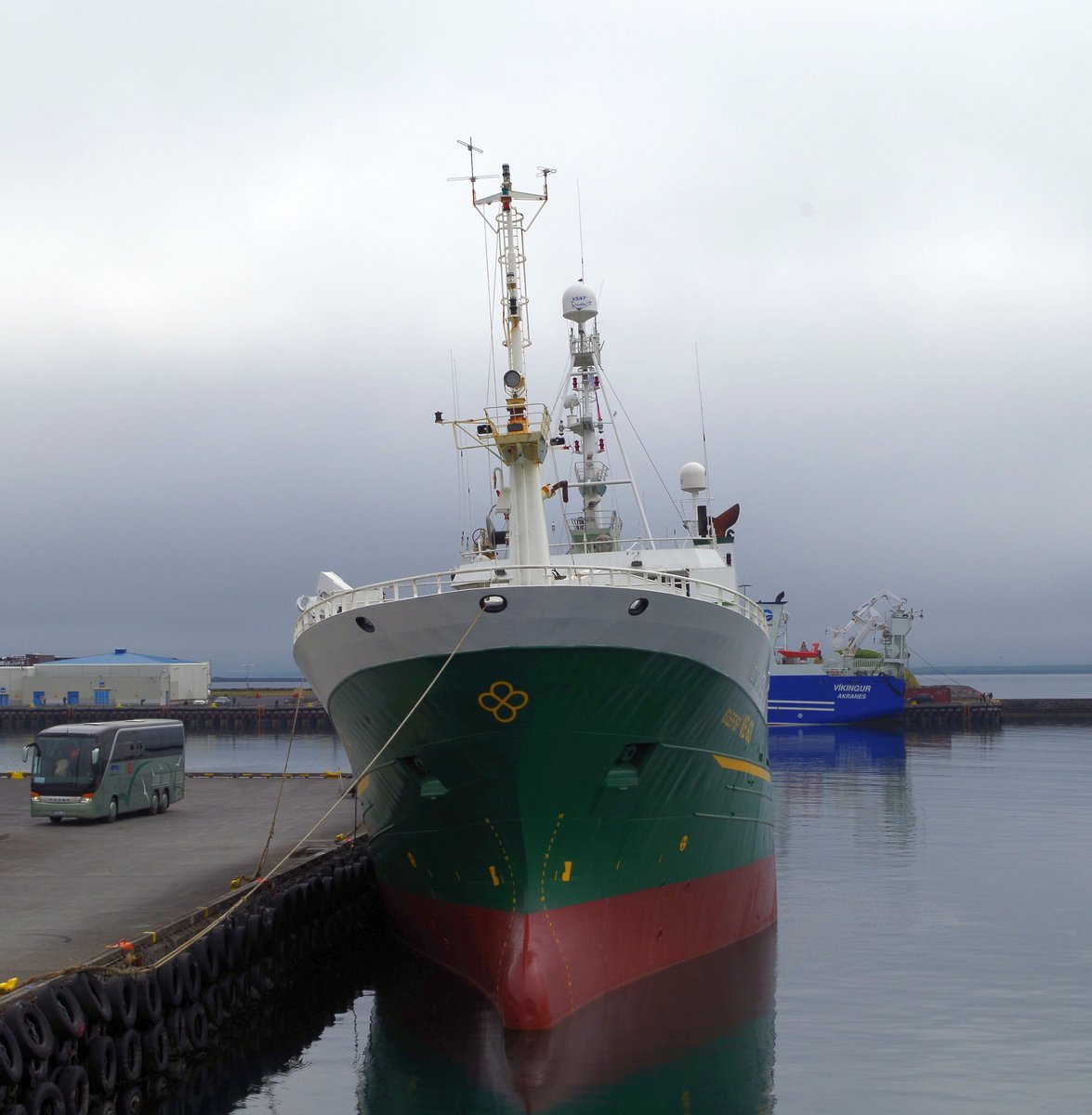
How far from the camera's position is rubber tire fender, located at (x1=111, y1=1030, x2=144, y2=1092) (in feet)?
36.2

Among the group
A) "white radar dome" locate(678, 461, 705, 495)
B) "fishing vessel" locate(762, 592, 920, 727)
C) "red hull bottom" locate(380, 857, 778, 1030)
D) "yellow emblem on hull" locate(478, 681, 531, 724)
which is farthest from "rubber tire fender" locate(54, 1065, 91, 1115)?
"fishing vessel" locate(762, 592, 920, 727)

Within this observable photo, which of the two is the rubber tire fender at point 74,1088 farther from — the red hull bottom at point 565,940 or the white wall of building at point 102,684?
the white wall of building at point 102,684

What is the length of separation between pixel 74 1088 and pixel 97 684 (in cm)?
7871

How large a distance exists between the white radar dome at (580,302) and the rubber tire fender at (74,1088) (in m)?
17.2

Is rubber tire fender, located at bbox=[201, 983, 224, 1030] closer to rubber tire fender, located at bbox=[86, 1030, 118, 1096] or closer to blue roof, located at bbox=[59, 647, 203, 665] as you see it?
rubber tire fender, located at bbox=[86, 1030, 118, 1096]

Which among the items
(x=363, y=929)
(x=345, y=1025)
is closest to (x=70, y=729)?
(x=363, y=929)

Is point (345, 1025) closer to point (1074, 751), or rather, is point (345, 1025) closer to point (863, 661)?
point (1074, 751)

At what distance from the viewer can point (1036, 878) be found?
2316 centimetres

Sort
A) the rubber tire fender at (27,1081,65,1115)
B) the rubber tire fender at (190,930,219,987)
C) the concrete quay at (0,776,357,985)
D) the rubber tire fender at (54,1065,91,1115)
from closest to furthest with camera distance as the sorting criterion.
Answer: the rubber tire fender at (27,1081,65,1115) < the rubber tire fender at (54,1065,91,1115) < the concrete quay at (0,776,357,985) < the rubber tire fender at (190,930,219,987)

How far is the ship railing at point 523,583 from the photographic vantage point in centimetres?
1287

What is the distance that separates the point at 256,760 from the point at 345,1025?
40490mm

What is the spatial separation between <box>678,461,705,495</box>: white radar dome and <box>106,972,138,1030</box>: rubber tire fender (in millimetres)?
17162

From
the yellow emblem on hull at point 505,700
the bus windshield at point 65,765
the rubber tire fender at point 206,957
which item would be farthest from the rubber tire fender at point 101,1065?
the bus windshield at point 65,765

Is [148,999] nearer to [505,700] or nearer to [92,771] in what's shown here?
[505,700]
